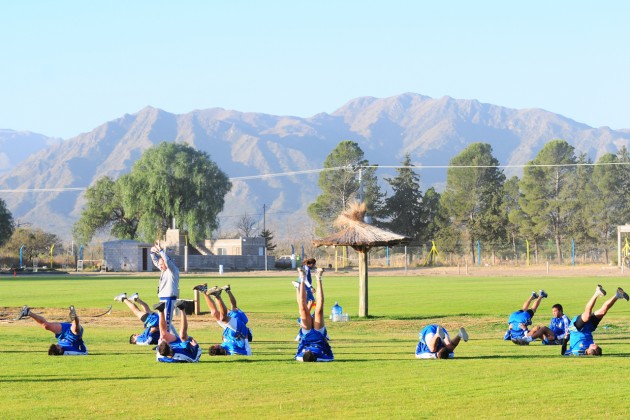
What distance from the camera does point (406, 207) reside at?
118 m

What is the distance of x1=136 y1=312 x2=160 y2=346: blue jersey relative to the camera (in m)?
22.9

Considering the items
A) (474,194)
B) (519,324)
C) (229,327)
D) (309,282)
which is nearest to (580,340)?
(519,324)

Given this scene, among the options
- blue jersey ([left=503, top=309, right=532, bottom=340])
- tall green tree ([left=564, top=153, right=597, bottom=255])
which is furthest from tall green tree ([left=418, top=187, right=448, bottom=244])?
blue jersey ([left=503, top=309, right=532, bottom=340])

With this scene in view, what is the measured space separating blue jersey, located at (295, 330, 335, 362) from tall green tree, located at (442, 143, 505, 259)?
95667 millimetres

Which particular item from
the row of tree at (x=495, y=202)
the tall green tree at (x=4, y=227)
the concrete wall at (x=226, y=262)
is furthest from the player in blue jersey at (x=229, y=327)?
the tall green tree at (x=4, y=227)

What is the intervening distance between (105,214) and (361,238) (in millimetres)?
97715

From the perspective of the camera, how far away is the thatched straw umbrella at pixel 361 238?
34.2 meters

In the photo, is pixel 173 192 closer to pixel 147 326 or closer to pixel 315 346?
pixel 147 326

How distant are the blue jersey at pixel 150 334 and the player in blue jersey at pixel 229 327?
3008mm

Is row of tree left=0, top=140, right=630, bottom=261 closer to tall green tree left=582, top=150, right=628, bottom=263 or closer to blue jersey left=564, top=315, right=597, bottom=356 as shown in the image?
tall green tree left=582, top=150, right=628, bottom=263

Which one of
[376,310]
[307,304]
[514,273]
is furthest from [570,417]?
[514,273]

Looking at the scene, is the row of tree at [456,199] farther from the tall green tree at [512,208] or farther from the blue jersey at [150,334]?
the blue jersey at [150,334]

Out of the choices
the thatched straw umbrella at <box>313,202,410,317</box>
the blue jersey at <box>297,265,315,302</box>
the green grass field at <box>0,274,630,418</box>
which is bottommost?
the green grass field at <box>0,274,630,418</box>

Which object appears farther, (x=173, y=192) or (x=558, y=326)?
(x=173, y=192)
